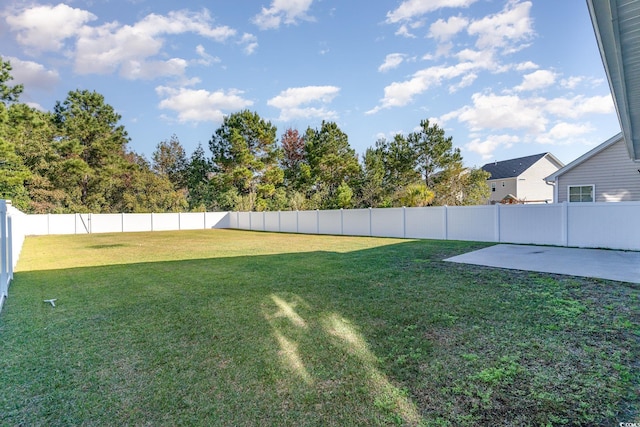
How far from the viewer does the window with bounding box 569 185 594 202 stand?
11.5 metres

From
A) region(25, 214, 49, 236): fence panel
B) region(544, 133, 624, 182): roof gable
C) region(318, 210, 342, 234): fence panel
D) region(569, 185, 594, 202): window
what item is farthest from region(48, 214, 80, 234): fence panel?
region(569, 185, 594, 202): window

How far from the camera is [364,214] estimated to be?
50.5 ft

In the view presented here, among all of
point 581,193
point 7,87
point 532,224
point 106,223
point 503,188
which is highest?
point 7,87

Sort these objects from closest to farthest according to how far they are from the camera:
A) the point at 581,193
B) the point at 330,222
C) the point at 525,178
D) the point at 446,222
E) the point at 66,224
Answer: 1. the point at 581,193
2. the point at 446,222
3. the point at 330,222
4. the point at 66,224
5. the point at 525,178

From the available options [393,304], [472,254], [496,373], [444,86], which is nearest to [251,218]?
[444,86]

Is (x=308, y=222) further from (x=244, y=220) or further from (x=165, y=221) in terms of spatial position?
(x=165, y=221)

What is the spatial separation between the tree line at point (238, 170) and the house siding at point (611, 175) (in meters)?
8.08

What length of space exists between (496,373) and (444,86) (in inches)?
582

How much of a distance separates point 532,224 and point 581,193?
363 cm

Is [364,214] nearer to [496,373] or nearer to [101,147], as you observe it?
[496,373]

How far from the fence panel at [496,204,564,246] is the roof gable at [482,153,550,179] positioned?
1869 cm

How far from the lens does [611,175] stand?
11008 millimetres

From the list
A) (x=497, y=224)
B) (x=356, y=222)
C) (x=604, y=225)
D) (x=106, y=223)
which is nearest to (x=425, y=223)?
(x=497, y=224)

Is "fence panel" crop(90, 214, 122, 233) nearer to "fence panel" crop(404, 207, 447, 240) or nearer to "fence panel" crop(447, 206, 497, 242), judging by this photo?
"fence panel" crop(404, 207, 447, 240)
